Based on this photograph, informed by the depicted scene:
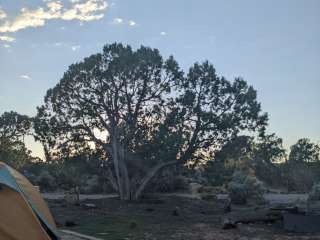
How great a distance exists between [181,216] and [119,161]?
8689 mm

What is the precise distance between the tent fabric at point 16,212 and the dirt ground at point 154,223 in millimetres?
4680

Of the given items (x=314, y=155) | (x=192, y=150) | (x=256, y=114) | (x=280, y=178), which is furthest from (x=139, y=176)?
(x=314, y=155)

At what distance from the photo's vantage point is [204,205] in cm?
2859

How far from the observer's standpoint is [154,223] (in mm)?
18828

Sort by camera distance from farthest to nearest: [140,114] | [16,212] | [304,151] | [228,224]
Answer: [304,151], [140,114], [228,224], [16,212]

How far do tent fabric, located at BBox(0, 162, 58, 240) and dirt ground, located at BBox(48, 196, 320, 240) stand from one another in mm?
4680

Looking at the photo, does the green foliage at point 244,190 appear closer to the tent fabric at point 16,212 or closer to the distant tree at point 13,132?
the tent fabric at point 16,212

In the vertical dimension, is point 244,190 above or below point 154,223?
above

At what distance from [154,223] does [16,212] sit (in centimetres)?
969

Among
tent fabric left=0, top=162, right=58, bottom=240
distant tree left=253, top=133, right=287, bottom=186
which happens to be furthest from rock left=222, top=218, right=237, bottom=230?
distant tree left=253, top=133, right=287, bottom=186

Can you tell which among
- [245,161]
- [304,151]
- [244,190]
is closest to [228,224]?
[244,190]

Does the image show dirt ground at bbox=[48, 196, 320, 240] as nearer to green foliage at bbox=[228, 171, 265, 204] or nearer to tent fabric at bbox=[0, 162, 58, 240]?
green foliage at bbox=[228, 171, 265, 204]

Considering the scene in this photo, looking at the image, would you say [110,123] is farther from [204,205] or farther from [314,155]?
[314,155]

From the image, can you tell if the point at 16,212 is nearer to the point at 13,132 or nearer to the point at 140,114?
the point at 140,114
